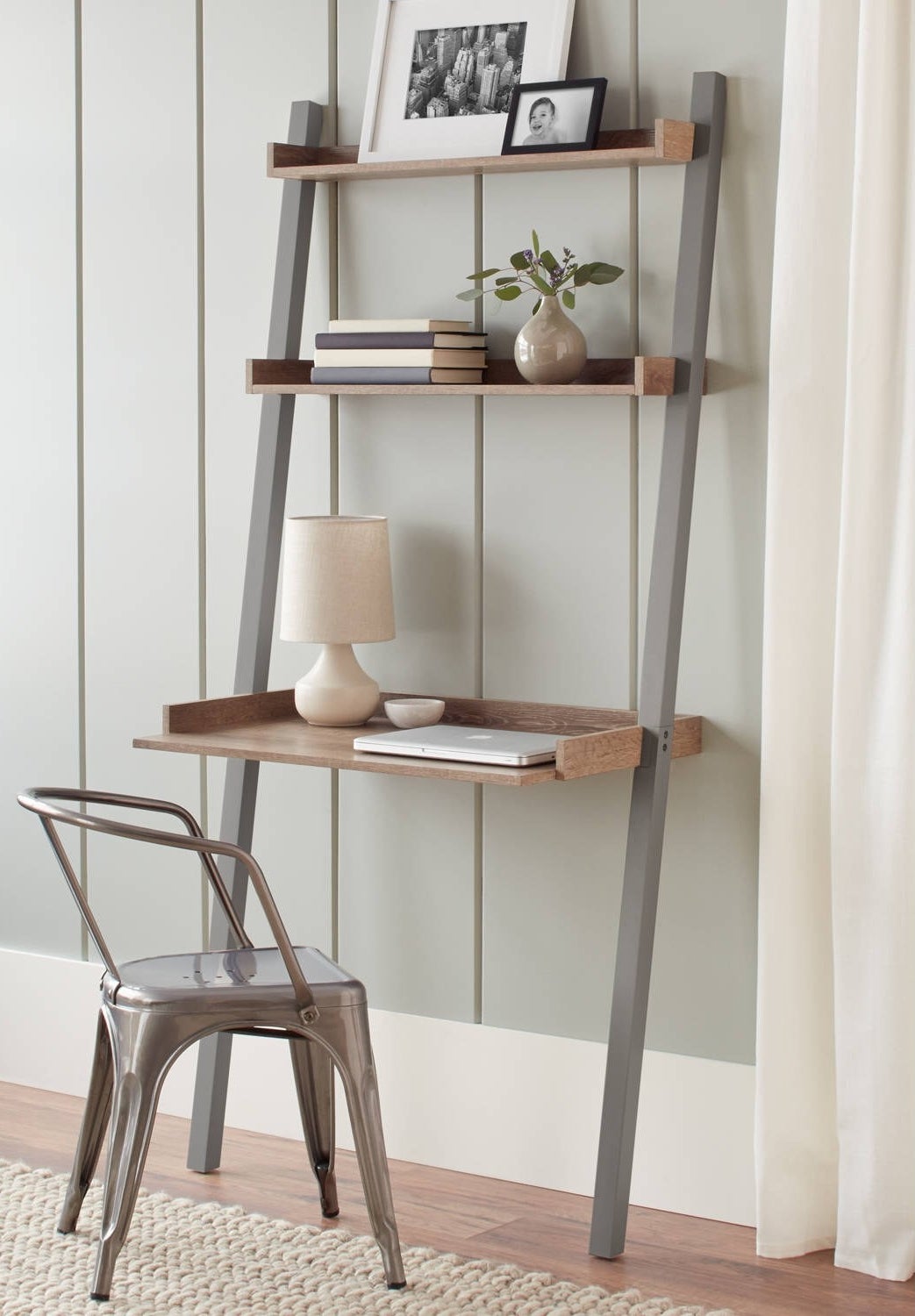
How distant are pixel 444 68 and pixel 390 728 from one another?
111 cm

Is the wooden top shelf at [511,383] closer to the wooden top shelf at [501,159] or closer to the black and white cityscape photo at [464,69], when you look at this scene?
the wooden top shelf at [501,159]

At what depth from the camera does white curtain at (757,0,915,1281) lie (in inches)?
99.1

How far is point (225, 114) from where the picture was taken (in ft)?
10.5

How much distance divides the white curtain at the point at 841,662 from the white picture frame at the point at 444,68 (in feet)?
1.38

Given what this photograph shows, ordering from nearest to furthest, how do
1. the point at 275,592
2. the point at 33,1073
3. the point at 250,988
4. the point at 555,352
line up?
the point at 250,988 → the point at 555,352 → the point at 275,592 → the point at 33,1073

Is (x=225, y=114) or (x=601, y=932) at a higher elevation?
(x=225, y=114)

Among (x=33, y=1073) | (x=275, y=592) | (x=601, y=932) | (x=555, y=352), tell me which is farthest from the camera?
(x=33, y=1073)

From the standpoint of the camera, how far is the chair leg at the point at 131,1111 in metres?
2.46

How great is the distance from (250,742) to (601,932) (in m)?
0.67

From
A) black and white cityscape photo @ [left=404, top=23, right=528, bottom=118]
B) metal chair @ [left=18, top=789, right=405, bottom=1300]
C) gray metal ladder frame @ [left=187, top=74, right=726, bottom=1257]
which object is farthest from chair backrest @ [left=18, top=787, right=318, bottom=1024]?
black and white cityscape photo @ [left=404, top=23, right=528, bottom=118]

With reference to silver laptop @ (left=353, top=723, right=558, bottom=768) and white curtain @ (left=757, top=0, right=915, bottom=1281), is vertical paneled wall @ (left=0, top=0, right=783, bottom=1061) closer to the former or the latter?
white curtain @ (left=757, top=0, right=915, bottom=1281)

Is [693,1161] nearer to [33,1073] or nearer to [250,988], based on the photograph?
[250,988]

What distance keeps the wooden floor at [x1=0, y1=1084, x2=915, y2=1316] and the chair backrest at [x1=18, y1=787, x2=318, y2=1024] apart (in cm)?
46

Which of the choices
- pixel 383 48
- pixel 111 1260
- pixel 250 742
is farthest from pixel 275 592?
pixel 111 1260
